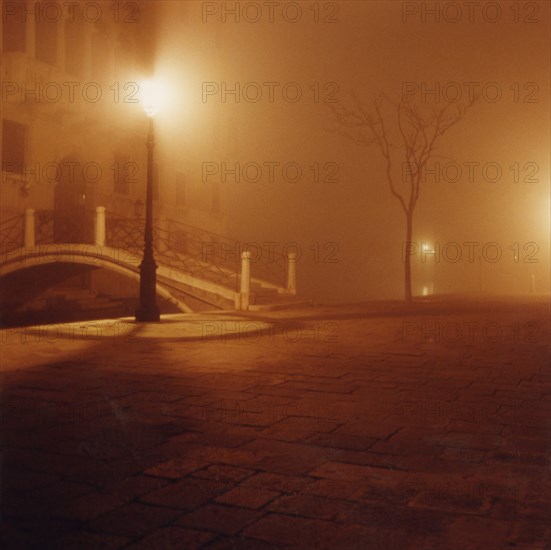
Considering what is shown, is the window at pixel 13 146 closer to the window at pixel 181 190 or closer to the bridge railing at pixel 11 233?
the bridge railing at pixel 11 233

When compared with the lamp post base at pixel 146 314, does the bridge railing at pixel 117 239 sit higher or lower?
higher

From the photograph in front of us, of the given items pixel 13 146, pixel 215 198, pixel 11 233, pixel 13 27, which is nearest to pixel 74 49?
pixel 13 27

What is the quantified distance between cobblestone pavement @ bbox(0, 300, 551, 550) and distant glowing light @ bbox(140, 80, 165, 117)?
5.61 m

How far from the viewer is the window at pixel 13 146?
25.3 meters

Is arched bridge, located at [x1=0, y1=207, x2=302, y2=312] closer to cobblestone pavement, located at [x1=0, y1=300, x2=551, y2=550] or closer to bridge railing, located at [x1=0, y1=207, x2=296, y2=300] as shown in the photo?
bridge railing, located at [x1=0, y1=207, x2=296, y2=300]

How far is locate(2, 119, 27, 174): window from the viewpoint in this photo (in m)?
25.3

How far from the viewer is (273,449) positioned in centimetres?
460

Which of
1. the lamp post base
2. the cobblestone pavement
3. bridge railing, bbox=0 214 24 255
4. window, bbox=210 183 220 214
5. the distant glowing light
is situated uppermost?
the distant glowing light

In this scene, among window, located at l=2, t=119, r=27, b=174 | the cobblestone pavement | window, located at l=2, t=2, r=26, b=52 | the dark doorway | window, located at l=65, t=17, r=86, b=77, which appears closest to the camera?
the cobblestone pavement

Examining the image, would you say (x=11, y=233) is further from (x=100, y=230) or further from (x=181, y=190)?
(x=181, y=190)

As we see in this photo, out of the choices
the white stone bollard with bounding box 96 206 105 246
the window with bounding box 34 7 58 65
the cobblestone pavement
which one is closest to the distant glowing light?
the cobblestone pavement

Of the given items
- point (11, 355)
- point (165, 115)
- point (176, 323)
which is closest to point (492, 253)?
point (165, 115)

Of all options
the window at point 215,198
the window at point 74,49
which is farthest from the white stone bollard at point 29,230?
the window at point 215,198

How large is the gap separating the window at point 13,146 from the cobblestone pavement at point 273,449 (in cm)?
1742
